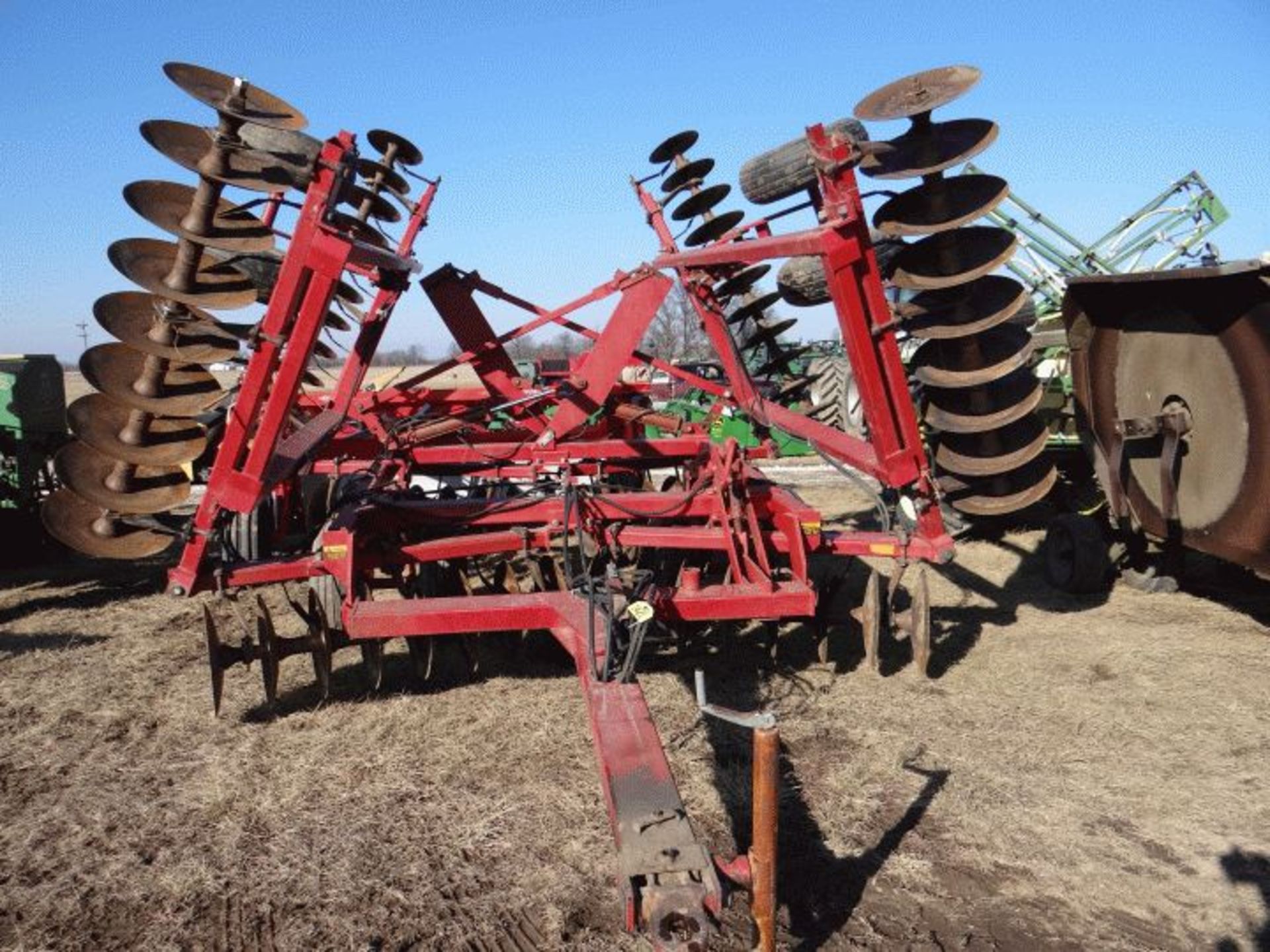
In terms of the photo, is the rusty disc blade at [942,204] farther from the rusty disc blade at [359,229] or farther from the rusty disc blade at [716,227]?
the rusty disc blade at [359,229]

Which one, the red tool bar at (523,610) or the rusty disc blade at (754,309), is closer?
the red tool bar at (523,610)

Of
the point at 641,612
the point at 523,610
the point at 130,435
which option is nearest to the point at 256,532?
the point at 130,435

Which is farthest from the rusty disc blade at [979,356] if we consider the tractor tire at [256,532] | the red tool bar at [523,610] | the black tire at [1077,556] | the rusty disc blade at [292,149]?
the tractor tire at [256,532]

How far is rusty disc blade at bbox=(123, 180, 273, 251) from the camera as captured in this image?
4973 millimetres

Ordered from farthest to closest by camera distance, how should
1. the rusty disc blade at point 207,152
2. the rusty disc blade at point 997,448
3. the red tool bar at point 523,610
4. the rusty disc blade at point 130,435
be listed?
the rusty disc blade at point 997,448 < the rusty disc blade at point 130,435 < the rusty disc blade at point 207,152 < the red tool bar at point 523,610

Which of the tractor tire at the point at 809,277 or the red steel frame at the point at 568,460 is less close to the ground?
the tractor tire at the point at 809,277

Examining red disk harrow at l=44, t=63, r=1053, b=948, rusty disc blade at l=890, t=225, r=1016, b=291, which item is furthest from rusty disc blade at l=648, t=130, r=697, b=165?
rusty disc blade at l=890, t=225, r=1016, b=291

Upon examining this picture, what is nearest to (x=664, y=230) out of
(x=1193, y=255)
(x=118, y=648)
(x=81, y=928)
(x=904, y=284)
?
(x=904, y=284)

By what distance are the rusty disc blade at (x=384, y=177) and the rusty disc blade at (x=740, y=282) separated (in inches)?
86.3

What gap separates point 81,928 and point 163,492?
2978 millimetres

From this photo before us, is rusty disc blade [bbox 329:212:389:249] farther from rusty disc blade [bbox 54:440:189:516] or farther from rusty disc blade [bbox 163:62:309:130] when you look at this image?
rusty disc blade [bbox 54:440:189:516]

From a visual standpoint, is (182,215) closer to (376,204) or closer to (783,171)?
(376,204)

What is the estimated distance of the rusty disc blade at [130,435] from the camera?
5129 mm

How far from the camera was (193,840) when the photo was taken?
3.30 metres
